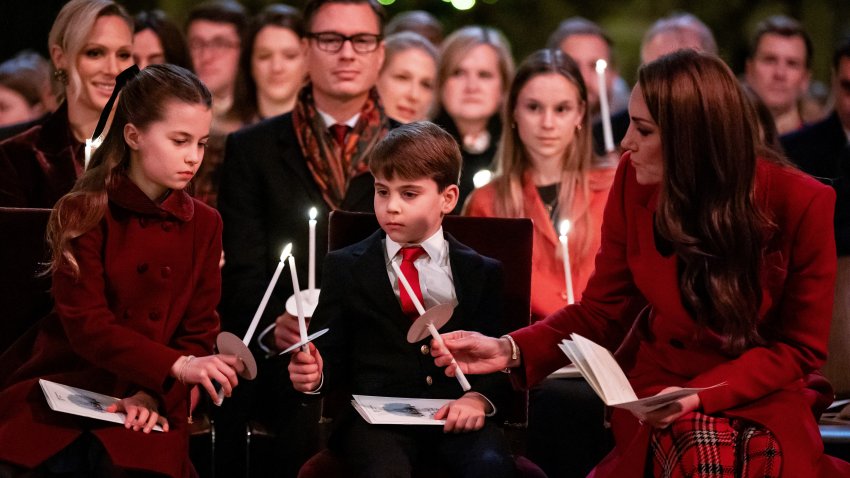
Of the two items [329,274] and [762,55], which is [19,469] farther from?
[762,55]

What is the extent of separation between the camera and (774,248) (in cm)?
296

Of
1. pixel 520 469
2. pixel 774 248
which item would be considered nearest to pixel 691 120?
pixel 774 248

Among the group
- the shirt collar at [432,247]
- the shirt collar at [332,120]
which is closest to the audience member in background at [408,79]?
the shirt collar at [332,120]

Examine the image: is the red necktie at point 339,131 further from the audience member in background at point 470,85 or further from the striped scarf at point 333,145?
the audience member in background at point 470,85

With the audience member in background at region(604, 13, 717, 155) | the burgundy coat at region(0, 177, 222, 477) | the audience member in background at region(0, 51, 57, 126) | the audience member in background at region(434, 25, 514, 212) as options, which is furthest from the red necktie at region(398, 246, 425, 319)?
the audience member in background at region(0, 51, 57, 126)

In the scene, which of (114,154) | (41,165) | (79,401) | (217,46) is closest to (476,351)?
(79,401)

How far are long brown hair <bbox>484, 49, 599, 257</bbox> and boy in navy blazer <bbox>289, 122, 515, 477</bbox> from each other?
1098 mm

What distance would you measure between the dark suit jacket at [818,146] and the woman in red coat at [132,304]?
9.55 feet

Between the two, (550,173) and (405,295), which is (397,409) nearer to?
(405,295)

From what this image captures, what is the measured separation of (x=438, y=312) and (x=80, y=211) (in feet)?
3.21

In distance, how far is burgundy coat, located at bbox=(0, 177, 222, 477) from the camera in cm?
294

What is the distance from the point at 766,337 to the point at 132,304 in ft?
5.34

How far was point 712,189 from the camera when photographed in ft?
9.56

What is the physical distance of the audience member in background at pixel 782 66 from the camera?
6.35m
